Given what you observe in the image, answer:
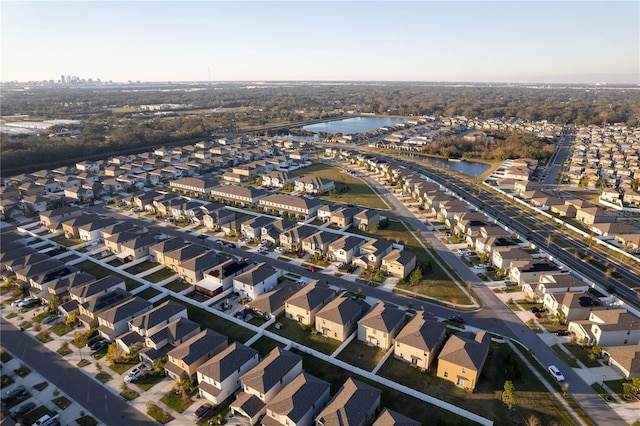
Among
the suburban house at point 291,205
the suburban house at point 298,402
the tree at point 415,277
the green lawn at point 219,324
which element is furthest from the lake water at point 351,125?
the suburban house at point 298,402

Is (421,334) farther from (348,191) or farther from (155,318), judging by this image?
(348,191)

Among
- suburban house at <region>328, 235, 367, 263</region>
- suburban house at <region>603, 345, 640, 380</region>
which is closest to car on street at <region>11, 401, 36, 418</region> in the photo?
suburban house at <region>328, 235, 367, 263</region>

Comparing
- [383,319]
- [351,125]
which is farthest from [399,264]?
[351,125]

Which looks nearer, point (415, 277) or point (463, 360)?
point (463, 360)

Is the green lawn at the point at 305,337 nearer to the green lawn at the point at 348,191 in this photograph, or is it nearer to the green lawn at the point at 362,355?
the green lawn at the point at 362,355

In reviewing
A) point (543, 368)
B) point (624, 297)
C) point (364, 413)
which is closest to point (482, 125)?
point (624, 297)

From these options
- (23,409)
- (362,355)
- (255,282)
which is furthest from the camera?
(255,282)
